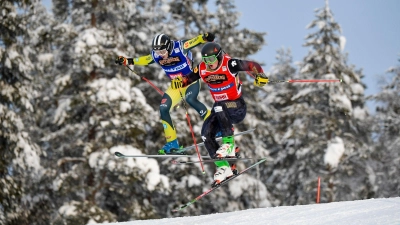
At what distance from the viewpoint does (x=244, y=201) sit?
21.8 metres

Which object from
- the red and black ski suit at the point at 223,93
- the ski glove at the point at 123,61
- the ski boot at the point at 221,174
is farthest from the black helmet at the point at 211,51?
the ski glove at the point at 123,61

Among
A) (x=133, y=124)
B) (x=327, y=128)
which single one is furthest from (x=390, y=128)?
(x=133, y=124)

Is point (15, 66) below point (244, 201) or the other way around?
the other way around

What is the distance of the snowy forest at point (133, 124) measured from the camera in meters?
15.0

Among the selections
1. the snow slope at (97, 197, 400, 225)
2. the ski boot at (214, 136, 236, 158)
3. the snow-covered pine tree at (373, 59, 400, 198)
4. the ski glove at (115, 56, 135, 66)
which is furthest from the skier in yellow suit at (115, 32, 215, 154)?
the snow-covered pine tree at (373, 59, 400, 198)

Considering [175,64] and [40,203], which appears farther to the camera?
[40,203]

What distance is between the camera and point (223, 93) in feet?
27.5

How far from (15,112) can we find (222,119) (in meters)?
8.53

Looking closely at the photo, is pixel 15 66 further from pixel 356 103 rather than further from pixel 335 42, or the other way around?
pixel 356 103

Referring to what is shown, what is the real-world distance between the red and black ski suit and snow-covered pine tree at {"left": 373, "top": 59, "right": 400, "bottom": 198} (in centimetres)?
1428

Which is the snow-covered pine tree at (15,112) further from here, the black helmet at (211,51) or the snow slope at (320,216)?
the black helmet at (211,51)

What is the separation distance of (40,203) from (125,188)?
2.75 metres

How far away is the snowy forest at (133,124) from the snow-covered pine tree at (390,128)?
0.21ft

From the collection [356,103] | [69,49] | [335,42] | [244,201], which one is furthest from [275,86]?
[69,49]
